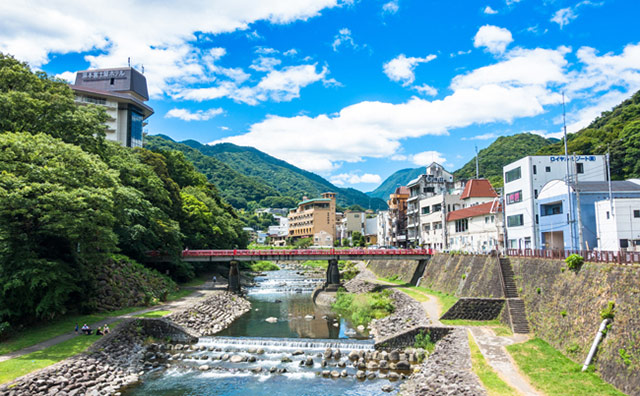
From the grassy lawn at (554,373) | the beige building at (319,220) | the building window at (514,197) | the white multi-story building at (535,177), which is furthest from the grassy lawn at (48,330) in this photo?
the beige building at (319,220)

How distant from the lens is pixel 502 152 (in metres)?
115

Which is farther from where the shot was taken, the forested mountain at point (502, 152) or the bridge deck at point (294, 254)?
the forested mountain at point (502, 152)

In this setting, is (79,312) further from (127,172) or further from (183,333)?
(127,172)

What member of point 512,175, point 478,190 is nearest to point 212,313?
point 512,175

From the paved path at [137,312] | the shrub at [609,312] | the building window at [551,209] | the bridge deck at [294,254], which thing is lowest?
the paved path at [137,312]

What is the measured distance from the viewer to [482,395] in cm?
1634

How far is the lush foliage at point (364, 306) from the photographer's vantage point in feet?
121

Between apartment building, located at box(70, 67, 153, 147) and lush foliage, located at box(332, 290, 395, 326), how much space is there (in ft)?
174

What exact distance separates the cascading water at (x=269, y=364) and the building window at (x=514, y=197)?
923 inches

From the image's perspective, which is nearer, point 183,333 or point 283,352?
point 283,352

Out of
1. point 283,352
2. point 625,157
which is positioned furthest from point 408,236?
point 283,352

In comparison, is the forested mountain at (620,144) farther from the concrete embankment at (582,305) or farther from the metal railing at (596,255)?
the concrete embankment at (582,305)

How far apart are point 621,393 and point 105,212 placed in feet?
92.8

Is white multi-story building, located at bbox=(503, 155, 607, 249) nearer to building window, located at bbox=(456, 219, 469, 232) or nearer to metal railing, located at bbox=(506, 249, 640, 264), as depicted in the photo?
metal railing, located at bbox=(506, 249, 640, 264)
